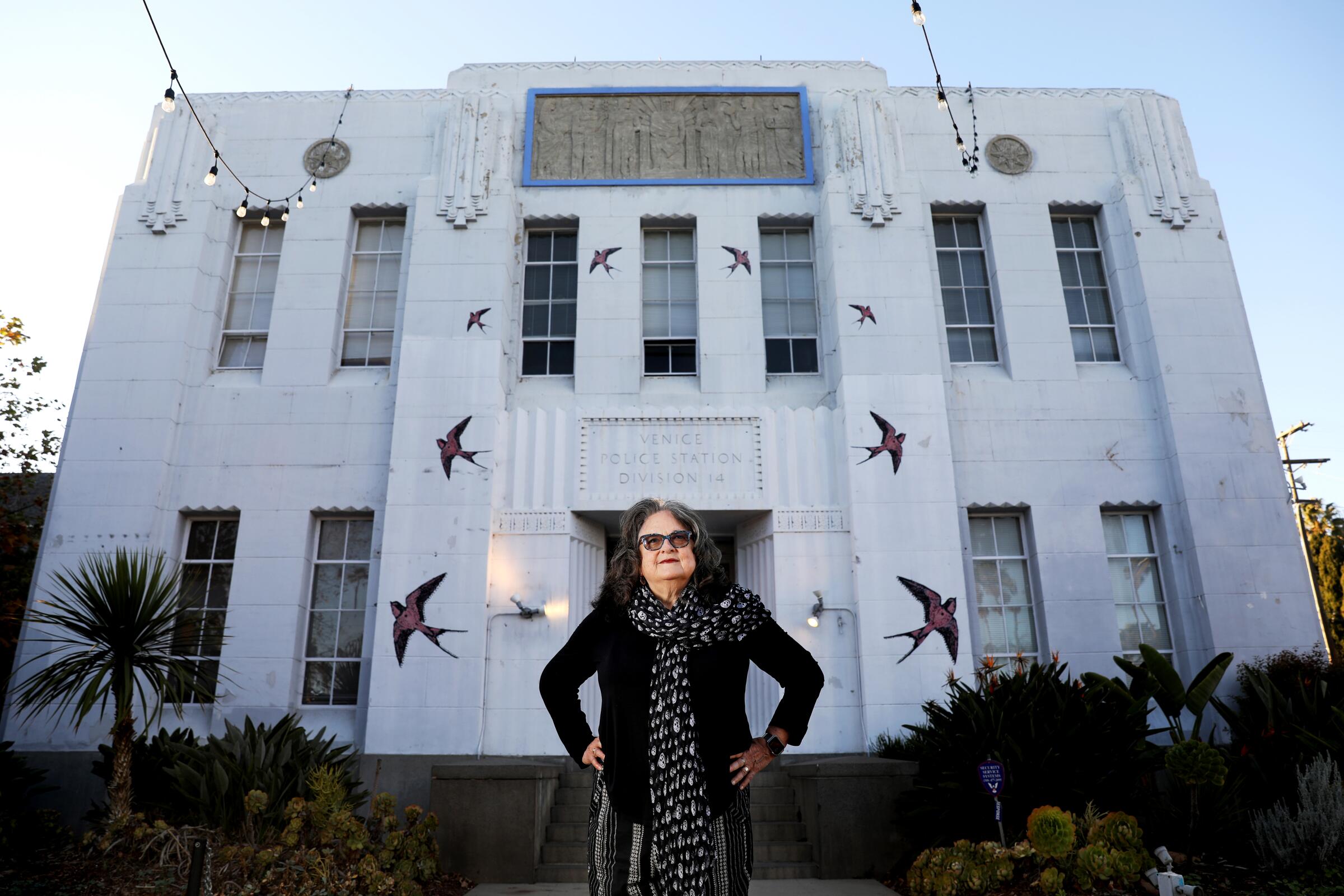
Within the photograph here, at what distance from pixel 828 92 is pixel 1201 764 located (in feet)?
34.1

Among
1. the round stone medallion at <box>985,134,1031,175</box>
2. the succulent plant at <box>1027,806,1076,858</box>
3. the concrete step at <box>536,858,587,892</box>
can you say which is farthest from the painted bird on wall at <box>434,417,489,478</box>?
the round stone medallion at <box>985,134,1031,175</box>

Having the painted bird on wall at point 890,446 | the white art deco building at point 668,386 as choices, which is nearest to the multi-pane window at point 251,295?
the white art deco building at point 668,386

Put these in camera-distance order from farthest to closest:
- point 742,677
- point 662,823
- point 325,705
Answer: point 325,705
point 742,677
point 662,823

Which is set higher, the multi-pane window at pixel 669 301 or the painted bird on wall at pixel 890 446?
Result: the multi-pane window at pixel 669 301

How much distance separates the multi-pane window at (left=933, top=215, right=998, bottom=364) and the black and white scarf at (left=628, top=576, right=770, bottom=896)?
33.5ft

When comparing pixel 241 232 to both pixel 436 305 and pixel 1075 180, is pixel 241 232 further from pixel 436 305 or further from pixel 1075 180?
pixel 1075 180

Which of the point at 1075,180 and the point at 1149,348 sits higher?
the point at 1075,180

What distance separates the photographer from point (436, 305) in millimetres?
12336

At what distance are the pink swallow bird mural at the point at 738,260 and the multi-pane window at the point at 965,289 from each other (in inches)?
110

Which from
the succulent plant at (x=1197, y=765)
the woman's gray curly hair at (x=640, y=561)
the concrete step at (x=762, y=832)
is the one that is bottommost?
the concrete step at (x=762, y=832)

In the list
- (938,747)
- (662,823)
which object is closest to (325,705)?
(938,747)

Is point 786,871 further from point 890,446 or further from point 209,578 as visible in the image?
point 209,578

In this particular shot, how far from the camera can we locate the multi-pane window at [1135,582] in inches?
466

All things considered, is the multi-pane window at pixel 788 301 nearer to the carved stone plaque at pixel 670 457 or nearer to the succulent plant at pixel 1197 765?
the carved stone plaque at pixel 670 457
